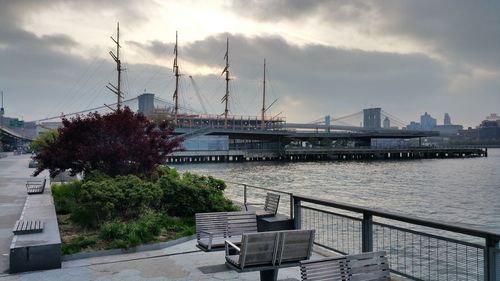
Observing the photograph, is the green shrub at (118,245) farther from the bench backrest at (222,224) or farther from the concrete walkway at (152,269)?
the bench backrest at (222,224)

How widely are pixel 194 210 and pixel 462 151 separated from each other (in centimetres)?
15025

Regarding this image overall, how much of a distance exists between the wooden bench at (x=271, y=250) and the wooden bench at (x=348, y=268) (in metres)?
1.38

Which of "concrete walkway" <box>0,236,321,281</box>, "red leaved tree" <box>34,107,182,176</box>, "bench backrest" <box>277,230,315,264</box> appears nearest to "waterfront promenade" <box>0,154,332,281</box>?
"concrete walkway" <box>0,236,321,281</box>

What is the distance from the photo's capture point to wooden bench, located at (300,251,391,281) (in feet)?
16.4

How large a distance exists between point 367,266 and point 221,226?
3.83 meters

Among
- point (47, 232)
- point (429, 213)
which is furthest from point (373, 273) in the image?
point (429, 213)

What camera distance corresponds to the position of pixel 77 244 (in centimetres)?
977

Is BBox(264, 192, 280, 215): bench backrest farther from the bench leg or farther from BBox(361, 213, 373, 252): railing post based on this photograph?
the bench leg

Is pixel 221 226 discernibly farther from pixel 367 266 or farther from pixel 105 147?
pixel 105 147

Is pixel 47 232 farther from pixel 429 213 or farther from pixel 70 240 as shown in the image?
pixel 429 213

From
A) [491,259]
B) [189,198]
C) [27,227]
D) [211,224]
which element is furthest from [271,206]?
[491,259]

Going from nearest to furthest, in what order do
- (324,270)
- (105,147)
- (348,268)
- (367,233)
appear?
(324,270) < (348,268) < (367,233) < (105,147)

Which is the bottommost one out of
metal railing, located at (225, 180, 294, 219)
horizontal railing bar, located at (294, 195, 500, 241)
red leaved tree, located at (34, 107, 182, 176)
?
metal railing, located at (225, 180, 294, 219)

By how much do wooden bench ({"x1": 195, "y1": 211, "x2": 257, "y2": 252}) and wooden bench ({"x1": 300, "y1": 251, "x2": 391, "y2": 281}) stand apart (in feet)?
10.8
